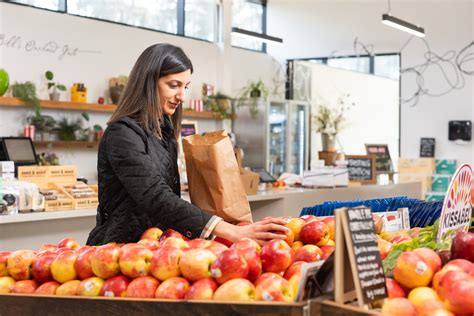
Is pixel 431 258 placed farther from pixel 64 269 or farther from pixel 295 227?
pixel 64 269

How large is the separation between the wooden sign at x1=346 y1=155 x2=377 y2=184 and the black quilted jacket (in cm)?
598

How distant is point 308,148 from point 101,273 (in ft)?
32.6

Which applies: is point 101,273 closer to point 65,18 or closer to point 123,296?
point 123,296

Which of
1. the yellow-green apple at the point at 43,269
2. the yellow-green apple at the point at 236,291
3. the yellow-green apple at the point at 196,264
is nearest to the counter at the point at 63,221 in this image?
the yellow-green apple at the point at 43,269

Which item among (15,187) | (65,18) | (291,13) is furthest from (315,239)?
(291,13)

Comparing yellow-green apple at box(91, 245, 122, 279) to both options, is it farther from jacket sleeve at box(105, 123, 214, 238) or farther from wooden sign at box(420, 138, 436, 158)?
wooden sign at box(420, 138, 436, 158)

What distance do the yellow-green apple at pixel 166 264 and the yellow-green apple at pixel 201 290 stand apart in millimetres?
93

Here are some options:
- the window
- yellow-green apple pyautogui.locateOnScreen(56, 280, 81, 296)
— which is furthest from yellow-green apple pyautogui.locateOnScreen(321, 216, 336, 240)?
the window

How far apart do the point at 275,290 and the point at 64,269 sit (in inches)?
23.2

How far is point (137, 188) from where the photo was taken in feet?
7.34

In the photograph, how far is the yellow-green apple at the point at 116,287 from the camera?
1725mm

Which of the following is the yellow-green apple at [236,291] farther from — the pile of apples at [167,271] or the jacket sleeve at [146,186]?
the jacket sleeve at [146,186]

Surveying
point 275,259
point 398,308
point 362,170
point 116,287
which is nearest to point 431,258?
point 398,308

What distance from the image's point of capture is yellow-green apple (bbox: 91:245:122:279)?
5.83 feet
